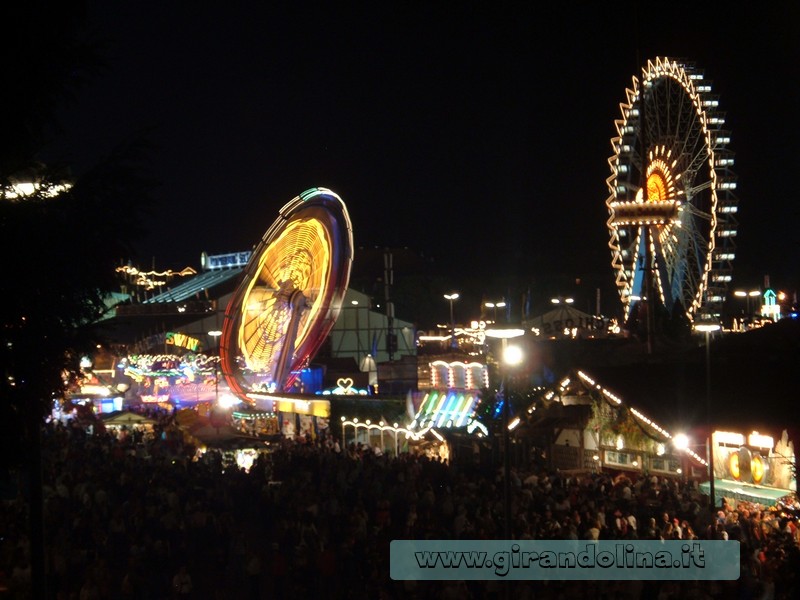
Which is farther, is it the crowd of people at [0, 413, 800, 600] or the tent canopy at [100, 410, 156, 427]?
the tent canopy at [100, 410, 156, 427]

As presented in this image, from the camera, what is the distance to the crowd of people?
1116 cm

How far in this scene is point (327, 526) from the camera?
1501cm

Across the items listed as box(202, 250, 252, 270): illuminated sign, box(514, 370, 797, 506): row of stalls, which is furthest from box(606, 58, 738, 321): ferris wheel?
box(202, 250, 252, 270): illuminated sign

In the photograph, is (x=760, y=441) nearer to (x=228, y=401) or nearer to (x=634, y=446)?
(x=634, y=446)

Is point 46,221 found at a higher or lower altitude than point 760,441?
higher

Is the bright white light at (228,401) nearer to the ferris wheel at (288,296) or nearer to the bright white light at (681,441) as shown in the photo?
the ferris wheel at (288,296)

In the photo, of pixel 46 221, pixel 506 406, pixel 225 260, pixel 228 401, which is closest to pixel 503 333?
pixel 506 406

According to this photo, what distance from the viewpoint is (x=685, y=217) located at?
29875 millimetres

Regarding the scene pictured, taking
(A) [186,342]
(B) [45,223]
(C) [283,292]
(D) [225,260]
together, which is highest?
(D) [225,260]

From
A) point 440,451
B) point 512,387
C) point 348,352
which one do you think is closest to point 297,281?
point 440,451

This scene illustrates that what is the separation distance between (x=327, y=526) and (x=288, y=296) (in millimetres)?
22017

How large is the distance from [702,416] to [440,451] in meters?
11.7

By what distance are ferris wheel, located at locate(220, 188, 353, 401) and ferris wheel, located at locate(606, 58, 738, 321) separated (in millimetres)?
10493

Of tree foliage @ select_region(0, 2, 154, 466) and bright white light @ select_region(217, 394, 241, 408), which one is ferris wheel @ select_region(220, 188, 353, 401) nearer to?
bright white light @ select_region(217, 394, 241, 408)
